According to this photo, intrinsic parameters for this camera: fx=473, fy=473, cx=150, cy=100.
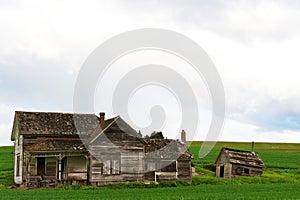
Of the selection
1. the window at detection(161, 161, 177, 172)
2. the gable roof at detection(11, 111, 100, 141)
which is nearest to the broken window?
the window at detection(161, 161, 177, 172)

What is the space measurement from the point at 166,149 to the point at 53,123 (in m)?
9.81

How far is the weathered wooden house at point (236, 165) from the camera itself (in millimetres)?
46250

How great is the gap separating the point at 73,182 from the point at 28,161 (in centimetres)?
398

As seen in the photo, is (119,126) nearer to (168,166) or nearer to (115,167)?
(115,167)

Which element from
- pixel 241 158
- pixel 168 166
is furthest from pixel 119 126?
pixel 241 158

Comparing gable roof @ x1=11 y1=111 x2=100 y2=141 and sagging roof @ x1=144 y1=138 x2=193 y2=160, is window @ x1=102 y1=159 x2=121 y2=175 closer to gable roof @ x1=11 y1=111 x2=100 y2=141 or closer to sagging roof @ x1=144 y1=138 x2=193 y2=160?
sagging roof @ x1=144 y1=138 x2=193 y2=160

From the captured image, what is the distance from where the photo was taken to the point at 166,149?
40312 mm

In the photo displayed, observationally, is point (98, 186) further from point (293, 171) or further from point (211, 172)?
point (293, 171)

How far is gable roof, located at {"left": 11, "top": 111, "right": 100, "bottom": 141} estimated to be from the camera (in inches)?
1518

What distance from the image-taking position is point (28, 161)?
1449 inches

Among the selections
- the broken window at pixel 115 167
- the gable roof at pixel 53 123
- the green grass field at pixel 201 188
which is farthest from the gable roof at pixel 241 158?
the broken window at pixel 115 167

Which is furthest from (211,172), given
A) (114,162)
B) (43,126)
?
(43,126)

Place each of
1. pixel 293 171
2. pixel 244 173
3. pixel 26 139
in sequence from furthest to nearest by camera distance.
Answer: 1. pixel 293 171
2. pixel 244 173
3. pixel 26 139

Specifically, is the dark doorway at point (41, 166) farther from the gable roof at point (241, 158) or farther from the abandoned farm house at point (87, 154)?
the gable roof at point (241, 158)
